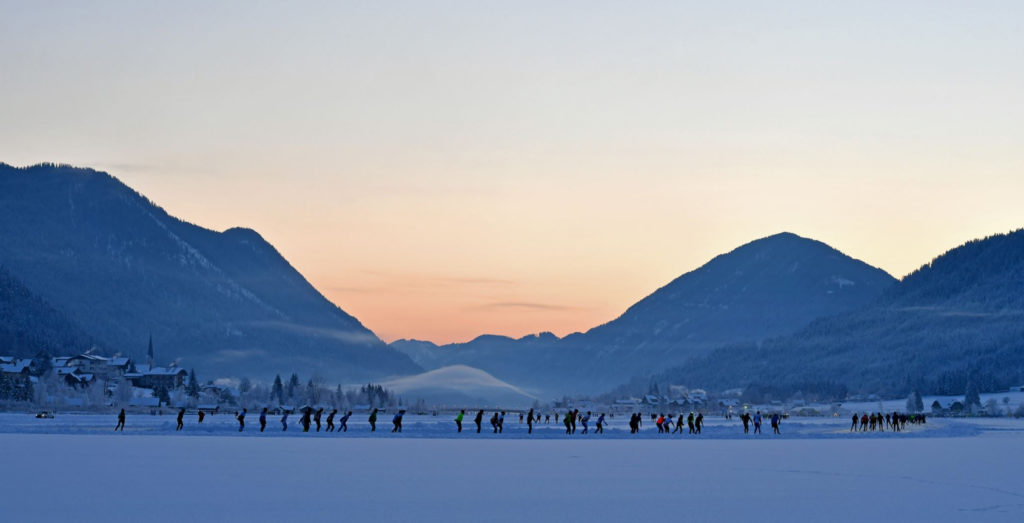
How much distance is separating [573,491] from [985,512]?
11.7 m

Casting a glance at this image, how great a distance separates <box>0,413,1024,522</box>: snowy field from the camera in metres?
32.8

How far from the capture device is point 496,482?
41688mm

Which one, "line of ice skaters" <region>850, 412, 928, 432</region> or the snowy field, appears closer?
the snowy field

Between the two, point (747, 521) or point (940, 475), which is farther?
point (940, 475)

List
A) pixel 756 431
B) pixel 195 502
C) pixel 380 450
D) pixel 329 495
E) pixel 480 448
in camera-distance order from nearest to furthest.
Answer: pixel 195 502
pixel 329 495
pixel 380 450
pixel 480 448
pixel 756 431

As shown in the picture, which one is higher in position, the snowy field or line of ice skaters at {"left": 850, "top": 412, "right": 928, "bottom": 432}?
line of ice skaters at {"left": 850, "top": 412, "right": 928, "bottom": 432}

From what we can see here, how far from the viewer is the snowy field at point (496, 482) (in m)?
32.8

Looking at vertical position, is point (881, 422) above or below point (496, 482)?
above

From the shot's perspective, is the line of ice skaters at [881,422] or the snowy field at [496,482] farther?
the line of ice skaters at [881,422]

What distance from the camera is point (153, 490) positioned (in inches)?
1467

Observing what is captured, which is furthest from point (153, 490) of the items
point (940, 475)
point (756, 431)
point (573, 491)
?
point (756, 431)

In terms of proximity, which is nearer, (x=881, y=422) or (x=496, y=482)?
(x=496, y=482)

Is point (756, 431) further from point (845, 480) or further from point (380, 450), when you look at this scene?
point (845, 480)

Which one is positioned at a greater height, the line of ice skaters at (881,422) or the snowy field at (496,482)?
the line of ice skaters at (881,422)
